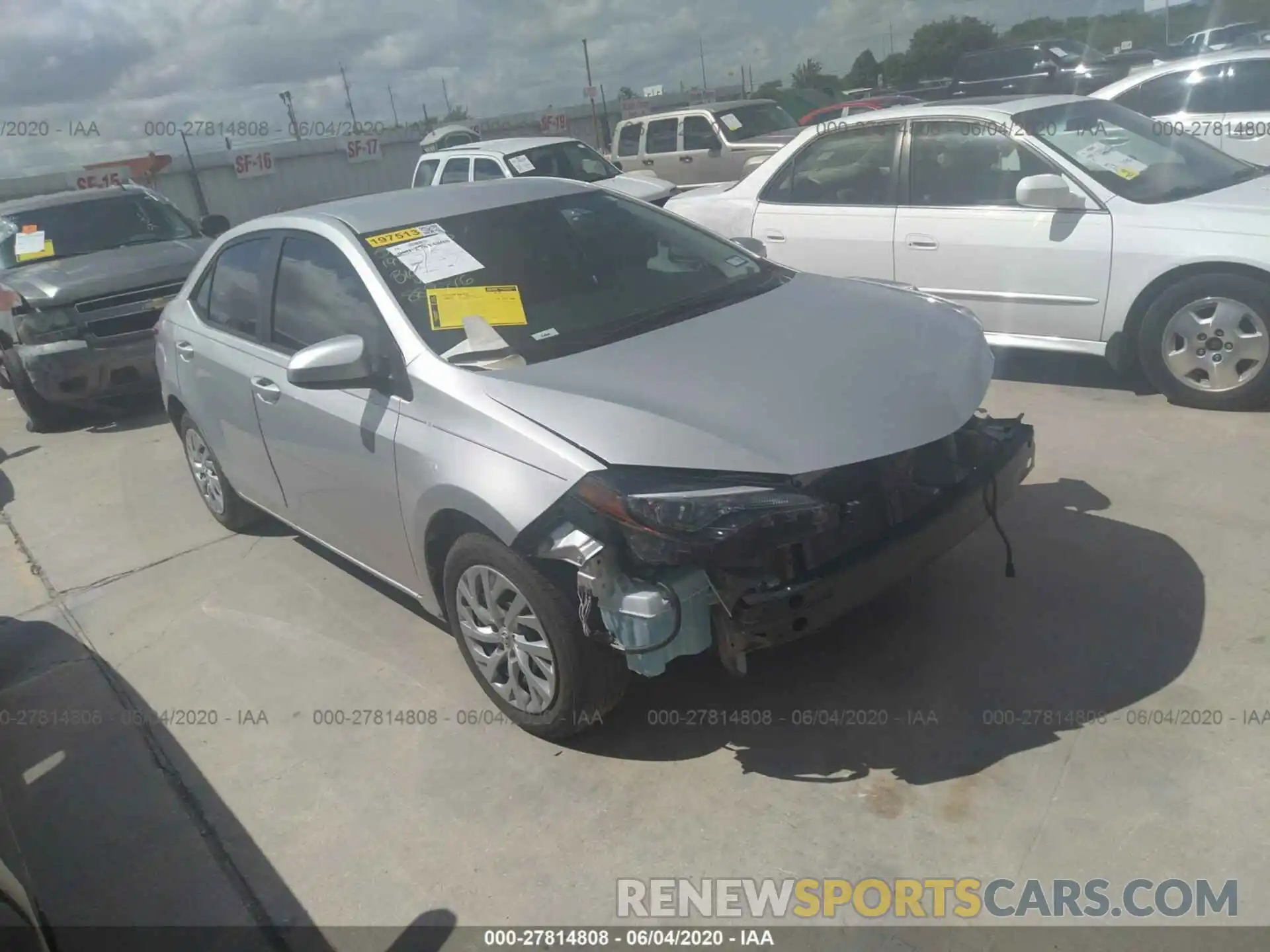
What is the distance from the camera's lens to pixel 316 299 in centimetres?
386

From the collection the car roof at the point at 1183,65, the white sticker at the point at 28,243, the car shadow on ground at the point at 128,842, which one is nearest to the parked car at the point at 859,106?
the car roof at the point at 1183,65

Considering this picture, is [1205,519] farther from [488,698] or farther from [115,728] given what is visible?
[115,728]

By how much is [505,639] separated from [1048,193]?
3.95 metres

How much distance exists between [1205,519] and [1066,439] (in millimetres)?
1067

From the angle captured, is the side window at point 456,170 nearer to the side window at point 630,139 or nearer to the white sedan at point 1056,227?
the side window at point 630,139

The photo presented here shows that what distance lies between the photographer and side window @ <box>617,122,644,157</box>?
16109mm

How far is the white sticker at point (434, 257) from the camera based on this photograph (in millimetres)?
3576

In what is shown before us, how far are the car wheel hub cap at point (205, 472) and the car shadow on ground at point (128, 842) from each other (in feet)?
4.29

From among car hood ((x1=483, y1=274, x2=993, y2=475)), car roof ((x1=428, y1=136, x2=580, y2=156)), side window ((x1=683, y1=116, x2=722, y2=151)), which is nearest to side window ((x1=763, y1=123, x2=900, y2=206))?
car hood ((x1=483, y1=274, x2=993, y2=475))

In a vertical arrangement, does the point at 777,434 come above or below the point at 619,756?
above

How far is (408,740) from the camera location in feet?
11.3

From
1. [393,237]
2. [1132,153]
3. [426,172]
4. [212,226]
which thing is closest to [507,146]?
[426,172]

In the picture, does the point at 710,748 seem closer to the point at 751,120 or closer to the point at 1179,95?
the point at 1179,95

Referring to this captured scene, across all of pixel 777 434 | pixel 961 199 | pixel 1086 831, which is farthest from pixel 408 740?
pixel 961 199
